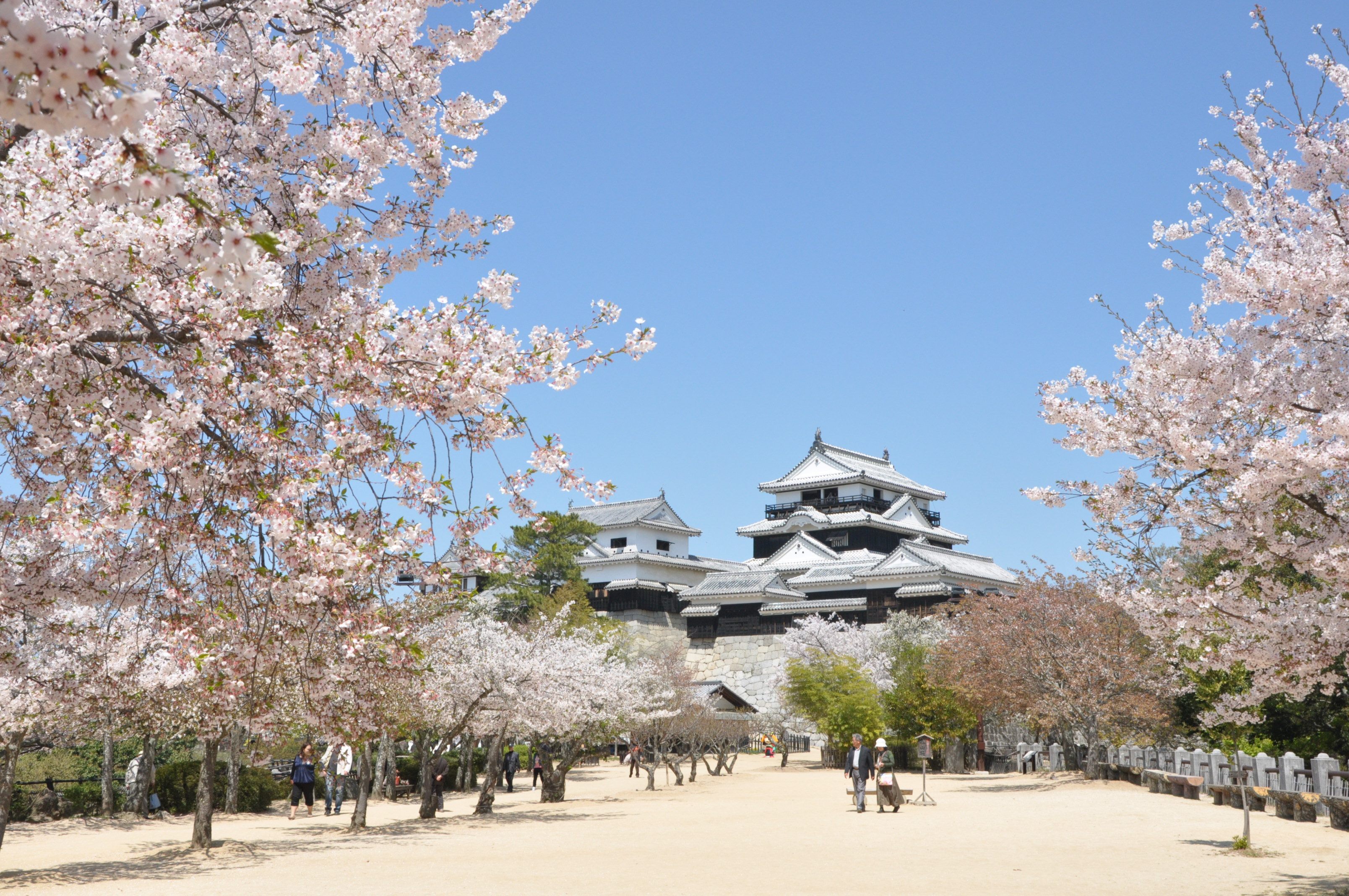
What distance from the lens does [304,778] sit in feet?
68.5

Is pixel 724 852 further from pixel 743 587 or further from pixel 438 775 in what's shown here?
pixel 743 587

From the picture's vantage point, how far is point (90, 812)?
20578 mm

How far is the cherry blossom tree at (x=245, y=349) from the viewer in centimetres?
467

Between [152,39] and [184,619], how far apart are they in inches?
122

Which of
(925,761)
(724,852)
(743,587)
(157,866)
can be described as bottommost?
(157,866)

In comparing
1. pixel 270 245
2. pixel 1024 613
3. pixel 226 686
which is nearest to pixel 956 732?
pixel 1024 613

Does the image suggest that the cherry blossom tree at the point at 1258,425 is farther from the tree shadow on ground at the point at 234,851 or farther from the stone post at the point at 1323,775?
the tree shadow on ground at the point at 234,851

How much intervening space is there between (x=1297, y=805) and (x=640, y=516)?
3813 cm

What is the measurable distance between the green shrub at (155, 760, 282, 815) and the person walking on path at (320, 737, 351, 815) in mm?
1850

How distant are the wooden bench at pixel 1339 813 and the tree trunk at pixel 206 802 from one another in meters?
15.5

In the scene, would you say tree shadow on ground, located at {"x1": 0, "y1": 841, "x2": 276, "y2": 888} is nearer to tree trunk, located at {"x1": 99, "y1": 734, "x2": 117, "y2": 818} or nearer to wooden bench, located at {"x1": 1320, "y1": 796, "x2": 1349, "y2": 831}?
tree trunk, located at {"x1": 99, "y1": 734, "x2": 117, "y2": 818}

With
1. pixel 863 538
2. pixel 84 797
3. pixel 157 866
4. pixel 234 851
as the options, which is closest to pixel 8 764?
pixel 157 866

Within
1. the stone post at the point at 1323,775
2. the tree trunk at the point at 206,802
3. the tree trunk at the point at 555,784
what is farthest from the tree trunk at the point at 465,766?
the stone post at the point at 1323,775

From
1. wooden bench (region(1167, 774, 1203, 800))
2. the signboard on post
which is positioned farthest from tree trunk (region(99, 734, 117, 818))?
wooden bench (region(1167, 774, 1203, 800))
